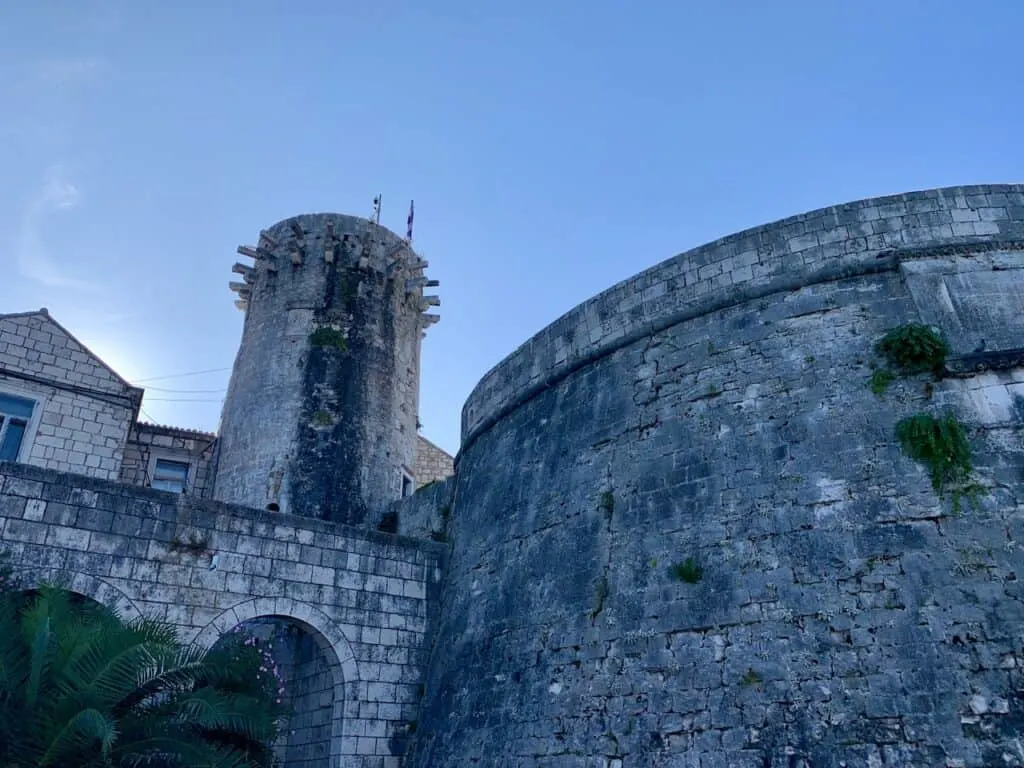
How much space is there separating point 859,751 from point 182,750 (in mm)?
5005

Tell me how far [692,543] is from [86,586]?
20.8 ft

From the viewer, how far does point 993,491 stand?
6348mm

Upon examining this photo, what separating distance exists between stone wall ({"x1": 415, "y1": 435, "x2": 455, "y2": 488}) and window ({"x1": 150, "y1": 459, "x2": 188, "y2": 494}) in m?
4.79

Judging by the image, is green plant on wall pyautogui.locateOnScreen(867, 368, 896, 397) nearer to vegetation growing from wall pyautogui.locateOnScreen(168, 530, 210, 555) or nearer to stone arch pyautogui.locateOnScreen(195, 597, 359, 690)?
stone arch pyautogui.locateOnScreen(195, 597, 359, 690)

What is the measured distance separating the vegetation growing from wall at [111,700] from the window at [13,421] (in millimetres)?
6858

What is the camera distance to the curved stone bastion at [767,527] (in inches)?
233

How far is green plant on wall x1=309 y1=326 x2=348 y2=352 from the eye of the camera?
Result: 48.8ft

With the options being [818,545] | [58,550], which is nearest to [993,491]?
[818,545]

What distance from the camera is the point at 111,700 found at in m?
5.98

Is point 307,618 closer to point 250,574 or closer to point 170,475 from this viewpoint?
point 250,574

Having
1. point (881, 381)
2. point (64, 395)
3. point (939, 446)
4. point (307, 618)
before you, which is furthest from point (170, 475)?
point (939, 446)

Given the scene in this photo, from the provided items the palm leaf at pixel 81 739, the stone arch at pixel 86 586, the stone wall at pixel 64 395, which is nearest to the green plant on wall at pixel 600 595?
the palm leaf at pixel 81 739

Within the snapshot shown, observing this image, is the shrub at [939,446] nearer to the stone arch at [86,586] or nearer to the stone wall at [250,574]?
the stone wall at [250,574]

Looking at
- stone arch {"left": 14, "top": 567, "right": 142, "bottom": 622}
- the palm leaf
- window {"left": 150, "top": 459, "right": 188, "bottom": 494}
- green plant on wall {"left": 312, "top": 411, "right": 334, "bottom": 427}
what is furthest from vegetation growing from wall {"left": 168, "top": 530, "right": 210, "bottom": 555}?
window {"left": 150, "top": 459, "right": 188, "bottom": 494}
